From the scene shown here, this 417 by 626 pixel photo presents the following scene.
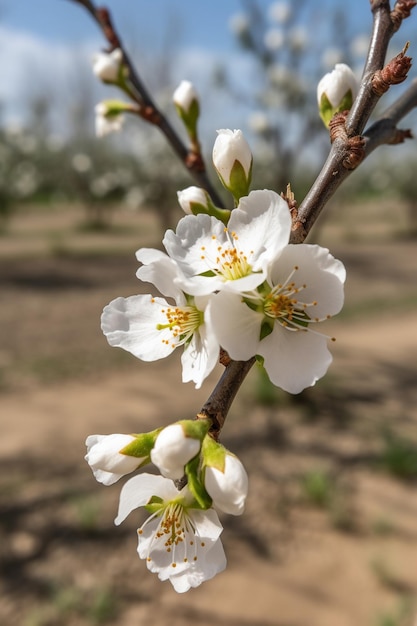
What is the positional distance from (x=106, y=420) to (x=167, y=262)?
4615mm

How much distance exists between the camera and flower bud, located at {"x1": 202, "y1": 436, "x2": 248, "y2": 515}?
663 mm

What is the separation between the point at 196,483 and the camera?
2.32 feet

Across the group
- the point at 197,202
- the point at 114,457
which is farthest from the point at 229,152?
the point at 114,457

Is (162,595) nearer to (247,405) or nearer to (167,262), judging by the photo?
(247,405)

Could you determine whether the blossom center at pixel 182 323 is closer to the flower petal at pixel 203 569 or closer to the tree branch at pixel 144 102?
the flower petal at pixel 203 569

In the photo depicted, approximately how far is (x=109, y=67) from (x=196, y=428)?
4.41 ft

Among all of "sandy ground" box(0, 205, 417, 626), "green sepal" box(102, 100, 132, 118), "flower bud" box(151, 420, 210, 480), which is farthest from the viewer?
"sandy ground" box(0, 205, 417, 626)

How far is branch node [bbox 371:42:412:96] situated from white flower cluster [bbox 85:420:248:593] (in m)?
0.53

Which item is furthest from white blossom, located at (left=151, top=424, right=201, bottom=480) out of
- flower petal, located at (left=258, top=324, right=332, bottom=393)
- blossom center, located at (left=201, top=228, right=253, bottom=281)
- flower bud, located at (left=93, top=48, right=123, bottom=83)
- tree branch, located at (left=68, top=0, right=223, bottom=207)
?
flower bud, located at (left=93, top=48, right=123, bottom=83)

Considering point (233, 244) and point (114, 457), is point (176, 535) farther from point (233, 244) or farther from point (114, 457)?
point (233, 244)

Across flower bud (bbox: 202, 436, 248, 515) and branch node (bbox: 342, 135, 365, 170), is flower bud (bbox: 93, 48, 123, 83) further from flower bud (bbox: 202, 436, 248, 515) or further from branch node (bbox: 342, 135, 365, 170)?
Answer: flower bud (bbox: 202, 436, 248, 515)

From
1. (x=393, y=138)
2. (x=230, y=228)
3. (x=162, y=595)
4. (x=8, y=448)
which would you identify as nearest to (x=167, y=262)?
(x=230, y=228)

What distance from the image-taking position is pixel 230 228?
778mm

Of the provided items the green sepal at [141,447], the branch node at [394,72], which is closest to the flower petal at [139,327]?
the green sepal at [141,447]
